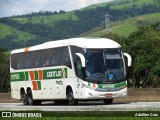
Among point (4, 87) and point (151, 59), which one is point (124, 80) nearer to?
point (151, 59)

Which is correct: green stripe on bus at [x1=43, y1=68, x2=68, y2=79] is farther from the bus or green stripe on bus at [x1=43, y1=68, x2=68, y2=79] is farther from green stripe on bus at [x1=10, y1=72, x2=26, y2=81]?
green stripe on bus at [x1=10, y1=72, x2=26, y2=81]

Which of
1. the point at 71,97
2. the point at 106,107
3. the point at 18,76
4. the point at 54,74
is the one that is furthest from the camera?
the point at 18,76

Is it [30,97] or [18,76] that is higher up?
[18,76]

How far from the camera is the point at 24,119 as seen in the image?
15461 millimetres

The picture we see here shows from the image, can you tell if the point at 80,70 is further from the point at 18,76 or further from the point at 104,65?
the point at 18,76

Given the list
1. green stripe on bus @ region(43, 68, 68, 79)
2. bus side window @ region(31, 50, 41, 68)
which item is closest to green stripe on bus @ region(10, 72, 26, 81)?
bus side window @ region(31, 50, 41, 68)

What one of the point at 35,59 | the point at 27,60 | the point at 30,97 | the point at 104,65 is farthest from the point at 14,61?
Answer: the point at 104,65

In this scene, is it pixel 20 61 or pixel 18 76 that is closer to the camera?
pixel 20 61

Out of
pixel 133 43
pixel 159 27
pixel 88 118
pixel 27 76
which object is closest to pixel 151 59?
pixel 133 43

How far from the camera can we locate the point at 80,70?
30.2 metres

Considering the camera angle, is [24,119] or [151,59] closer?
[24,119]

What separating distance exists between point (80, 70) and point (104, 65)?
1258 millimetres

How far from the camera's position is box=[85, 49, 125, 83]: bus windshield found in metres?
30.0

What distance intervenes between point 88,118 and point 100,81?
1448 centimetres
